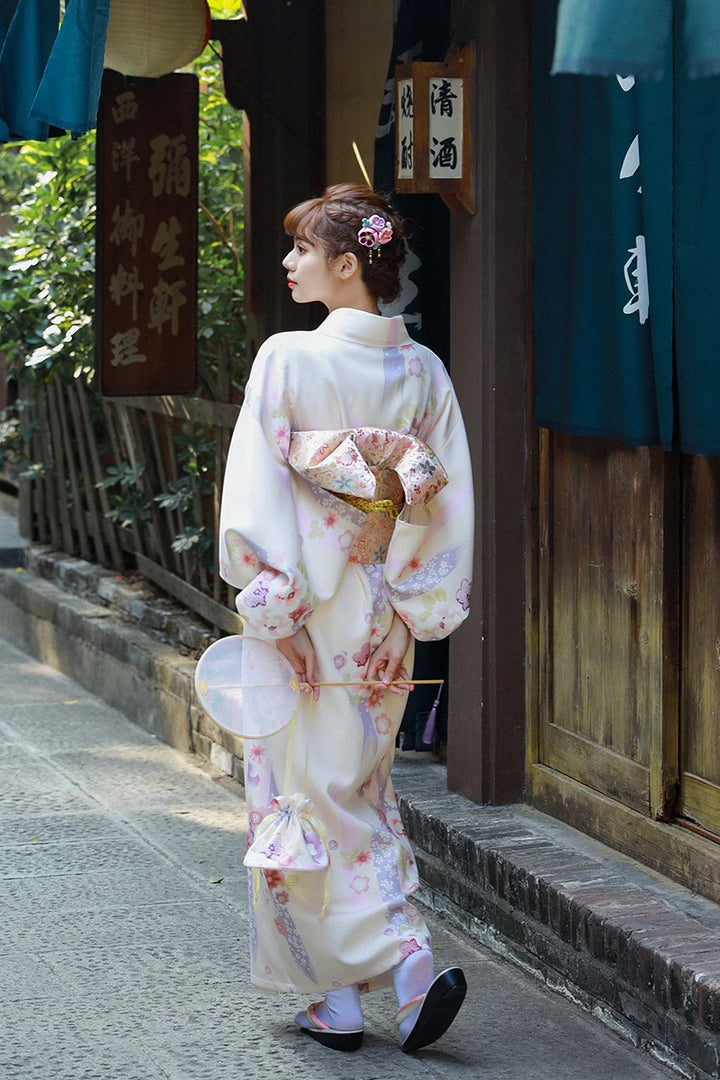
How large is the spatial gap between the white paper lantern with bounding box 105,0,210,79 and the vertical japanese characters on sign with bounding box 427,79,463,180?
162 centimetres

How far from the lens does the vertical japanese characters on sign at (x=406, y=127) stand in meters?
4.86

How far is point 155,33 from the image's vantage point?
6.06 m

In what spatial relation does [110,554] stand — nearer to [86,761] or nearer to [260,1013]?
[86,761]

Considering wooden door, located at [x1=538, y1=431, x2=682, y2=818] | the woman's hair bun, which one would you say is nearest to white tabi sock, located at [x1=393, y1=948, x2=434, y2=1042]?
wooden door, located at [x1=538, y1=431, x2=682, y2=818]

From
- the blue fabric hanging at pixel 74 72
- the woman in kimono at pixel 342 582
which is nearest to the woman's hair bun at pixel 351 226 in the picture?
the woman in kimono at pixel 342 582

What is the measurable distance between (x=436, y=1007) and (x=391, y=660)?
838 millimetres

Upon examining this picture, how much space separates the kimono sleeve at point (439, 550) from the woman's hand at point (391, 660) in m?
0.04

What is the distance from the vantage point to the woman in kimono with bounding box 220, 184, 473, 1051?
369 cm

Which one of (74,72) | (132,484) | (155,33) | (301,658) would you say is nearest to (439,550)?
(301,658)

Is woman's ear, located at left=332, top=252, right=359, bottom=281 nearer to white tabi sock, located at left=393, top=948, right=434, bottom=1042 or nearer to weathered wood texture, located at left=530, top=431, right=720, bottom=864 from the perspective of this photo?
weathered wood texture, located at left=530, top=431, right=720, bottom=864

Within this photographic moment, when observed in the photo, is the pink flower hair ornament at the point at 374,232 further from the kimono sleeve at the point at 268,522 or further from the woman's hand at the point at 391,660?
the woman's hand at the point at 391,660

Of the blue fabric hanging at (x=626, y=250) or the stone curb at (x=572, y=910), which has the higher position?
the blue fabric hanging at (x=626, y=250)

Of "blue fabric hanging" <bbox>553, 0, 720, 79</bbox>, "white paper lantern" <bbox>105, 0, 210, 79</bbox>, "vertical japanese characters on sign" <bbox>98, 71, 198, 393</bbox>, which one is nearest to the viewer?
"blue fabric hanging" <bbox>553, 0, 720, 79</bbox>

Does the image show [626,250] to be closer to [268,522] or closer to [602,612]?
[602,612]
